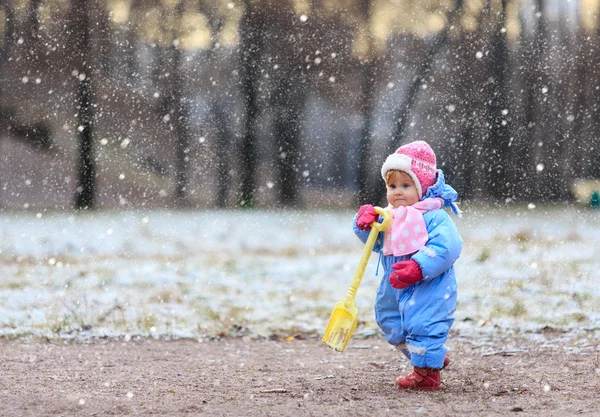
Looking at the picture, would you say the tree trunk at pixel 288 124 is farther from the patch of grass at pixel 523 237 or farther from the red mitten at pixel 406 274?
the red mitten at pixel 406 274

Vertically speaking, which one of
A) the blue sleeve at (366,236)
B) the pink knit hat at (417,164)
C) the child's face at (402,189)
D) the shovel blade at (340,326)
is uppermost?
the pink knit hat at (417,164)

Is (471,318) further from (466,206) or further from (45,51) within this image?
(45,51)

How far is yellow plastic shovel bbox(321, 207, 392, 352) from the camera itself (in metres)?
3.41

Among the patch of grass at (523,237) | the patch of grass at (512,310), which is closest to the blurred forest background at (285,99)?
the patch of grass at (523,237)

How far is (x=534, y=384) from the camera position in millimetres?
3613

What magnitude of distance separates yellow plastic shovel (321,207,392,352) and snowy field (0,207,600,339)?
2043 mm

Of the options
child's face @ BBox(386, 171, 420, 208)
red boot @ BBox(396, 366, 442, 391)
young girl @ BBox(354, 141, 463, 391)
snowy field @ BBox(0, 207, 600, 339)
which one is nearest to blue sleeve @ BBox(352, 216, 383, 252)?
young girl @ BBox(354, 141, 463, 391)

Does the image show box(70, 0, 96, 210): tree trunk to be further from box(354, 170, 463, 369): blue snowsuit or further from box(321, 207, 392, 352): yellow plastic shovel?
box(354, 170, 463, 369): blue snowsuit

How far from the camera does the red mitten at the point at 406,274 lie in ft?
10.8

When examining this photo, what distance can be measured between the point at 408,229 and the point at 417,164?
0.30 m

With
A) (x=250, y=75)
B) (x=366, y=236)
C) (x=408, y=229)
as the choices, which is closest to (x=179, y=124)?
(x=250, y=75)

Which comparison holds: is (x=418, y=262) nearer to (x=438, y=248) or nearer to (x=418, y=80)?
(x=438, y=248)

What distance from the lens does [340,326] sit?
3428 millimetres

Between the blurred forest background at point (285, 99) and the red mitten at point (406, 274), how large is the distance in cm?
1182
